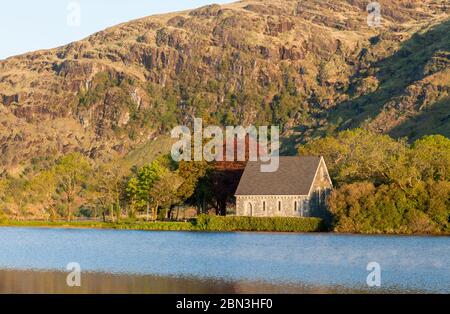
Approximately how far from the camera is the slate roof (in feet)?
340

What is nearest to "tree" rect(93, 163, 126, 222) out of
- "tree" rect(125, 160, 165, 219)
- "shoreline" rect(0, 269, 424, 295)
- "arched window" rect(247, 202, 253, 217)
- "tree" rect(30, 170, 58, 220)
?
"tree" rect(125, 160, 165, 219)

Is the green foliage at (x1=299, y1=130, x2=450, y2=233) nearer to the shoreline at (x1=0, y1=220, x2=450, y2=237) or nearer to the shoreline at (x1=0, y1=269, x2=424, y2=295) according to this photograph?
the shoreline at (x1=0, y1=220, x2=450, y2=237)

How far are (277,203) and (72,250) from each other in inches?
1507

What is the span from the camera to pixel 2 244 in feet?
259

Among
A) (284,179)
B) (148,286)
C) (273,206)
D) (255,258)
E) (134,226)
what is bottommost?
(134,226)

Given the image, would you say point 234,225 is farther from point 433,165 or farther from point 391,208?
point 433,165

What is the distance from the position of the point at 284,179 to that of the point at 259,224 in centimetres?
903

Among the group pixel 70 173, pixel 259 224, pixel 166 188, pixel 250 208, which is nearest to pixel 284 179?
pixel 250 208

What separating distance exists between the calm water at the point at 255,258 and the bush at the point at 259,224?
28.9 ft

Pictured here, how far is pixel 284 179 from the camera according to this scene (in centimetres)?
10506

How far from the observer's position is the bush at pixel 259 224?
9531 cm

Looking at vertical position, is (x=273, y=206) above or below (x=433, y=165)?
below

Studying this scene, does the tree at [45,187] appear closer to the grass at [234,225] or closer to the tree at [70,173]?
the tree at [70,173]
